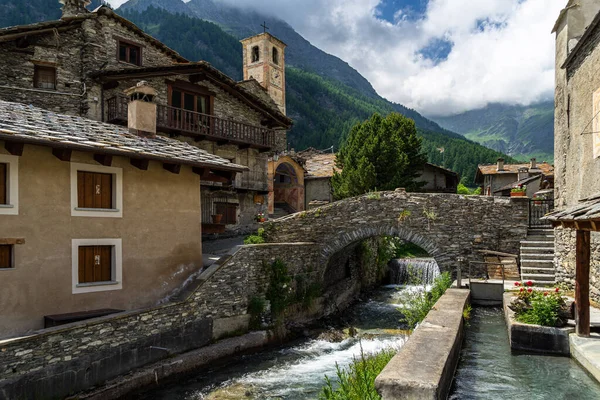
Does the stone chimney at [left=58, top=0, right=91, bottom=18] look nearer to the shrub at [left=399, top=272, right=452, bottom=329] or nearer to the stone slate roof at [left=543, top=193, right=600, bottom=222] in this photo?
the shrub at [left=399, top=272, right=452, bottom=329]

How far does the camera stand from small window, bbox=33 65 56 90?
662 inches

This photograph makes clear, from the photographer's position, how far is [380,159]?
1116 inches

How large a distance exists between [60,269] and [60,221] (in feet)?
3.20

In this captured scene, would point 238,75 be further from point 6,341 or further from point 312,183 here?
point 6,341

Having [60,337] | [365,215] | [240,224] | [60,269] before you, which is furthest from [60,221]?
[240,224]

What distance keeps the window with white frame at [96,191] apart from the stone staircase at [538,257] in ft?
36.7

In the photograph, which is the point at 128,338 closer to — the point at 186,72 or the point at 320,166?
the point at 186,72

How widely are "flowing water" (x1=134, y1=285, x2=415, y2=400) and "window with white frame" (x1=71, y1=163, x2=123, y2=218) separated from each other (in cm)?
396

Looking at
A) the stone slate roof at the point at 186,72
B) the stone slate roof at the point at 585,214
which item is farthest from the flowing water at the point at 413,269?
the stone slate roof at the point at 585,214

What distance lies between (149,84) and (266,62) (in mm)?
19837

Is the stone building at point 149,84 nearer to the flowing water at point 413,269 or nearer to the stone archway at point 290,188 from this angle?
the flowing water at point 413,269

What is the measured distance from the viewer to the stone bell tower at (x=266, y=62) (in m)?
37.0

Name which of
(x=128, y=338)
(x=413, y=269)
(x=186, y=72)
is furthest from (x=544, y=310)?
(x=186, y=72)

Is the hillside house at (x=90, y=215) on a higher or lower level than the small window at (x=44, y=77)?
lower
